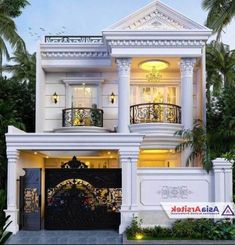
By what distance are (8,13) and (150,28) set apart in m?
8.63

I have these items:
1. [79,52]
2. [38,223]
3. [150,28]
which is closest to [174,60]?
[150,28]

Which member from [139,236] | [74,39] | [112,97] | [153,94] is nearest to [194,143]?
[153,94]

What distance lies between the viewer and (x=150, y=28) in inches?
692

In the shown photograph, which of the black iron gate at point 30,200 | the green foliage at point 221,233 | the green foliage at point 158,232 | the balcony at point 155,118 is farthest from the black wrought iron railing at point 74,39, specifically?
the green foliage at point 221,233

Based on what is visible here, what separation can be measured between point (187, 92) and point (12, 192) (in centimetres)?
748

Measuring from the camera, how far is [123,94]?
17.1 m

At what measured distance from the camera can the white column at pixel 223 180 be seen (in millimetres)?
13656

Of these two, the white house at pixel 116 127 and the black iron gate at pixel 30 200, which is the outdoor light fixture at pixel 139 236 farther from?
the black iron gate at pixel 30 200

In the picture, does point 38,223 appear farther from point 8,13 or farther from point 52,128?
point 8,13

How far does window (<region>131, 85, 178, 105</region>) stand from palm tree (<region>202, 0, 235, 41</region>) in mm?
4354

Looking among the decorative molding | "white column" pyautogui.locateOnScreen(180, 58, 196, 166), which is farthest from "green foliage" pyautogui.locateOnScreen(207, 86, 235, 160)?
the decorative molding

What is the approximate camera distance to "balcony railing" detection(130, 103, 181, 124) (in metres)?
17.5

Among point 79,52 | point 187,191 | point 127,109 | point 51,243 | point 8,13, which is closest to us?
point 51,243

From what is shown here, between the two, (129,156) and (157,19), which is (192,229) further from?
(157,19)
